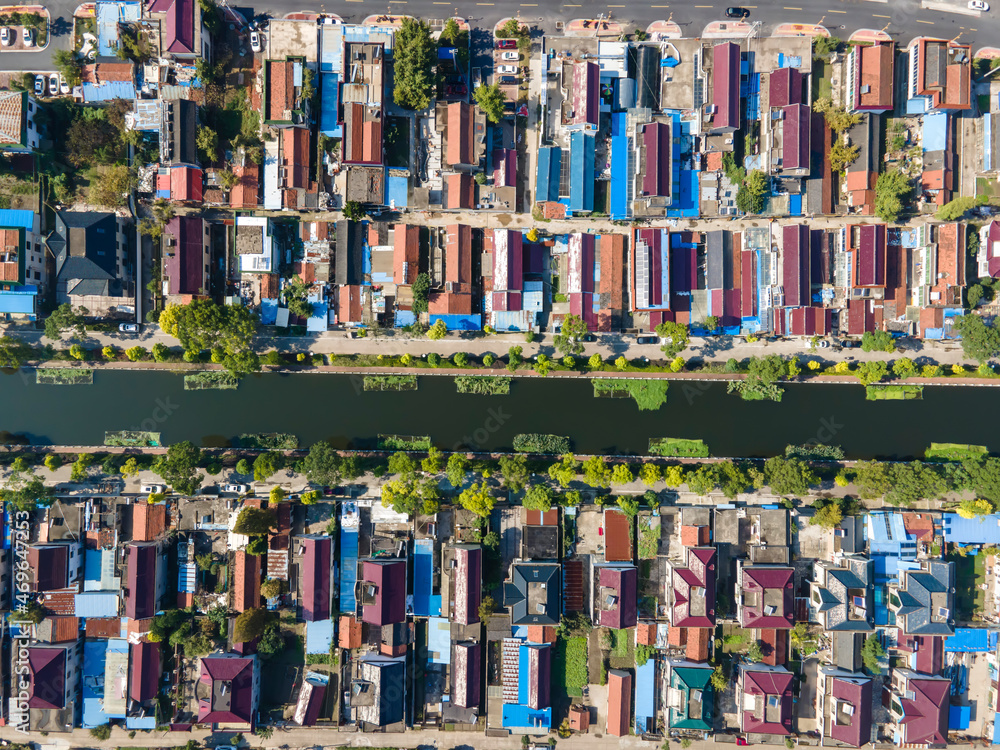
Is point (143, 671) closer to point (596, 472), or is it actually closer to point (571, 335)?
point (596, 472)

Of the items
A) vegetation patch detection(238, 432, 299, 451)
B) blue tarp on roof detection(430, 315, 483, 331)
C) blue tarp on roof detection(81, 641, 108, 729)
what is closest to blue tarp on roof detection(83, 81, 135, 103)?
vegetation patch detection(238, 432, 299, 451)

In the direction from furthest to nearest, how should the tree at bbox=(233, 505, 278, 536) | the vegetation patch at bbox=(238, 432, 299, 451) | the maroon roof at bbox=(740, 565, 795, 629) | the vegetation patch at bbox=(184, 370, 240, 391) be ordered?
the vegetation patch at bbox=(238, 432, 299, 451) → the vegetation patch at bbox=(184, 370, 240, 391) → the maroon roof at bbox=(740, 565, 795, 629) → the tree at bbox=(233, 505, 278, 536)

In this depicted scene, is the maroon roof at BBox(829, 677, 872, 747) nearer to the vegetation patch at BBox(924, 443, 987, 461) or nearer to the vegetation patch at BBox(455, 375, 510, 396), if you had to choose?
the vegetation patch at BBox(924, 443, 987, 461)

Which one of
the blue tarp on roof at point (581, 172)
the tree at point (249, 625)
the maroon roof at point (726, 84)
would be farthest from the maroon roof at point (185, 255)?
the maroon roof at point (726, 84)

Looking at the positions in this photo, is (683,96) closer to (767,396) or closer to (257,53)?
(767,396)

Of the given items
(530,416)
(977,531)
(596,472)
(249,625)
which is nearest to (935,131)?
(977,531)

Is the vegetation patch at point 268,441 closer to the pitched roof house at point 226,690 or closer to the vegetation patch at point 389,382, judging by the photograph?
the vegetation patch at point 389,382
